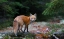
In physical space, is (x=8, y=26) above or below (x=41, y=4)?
below

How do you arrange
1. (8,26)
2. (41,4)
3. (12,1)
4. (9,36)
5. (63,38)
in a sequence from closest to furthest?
(9,36)
(63,38)
(8,26)
(12,1)
(41,4)

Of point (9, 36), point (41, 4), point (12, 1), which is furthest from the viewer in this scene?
point (41, 4)

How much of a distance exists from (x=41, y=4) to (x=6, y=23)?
4.56 meters

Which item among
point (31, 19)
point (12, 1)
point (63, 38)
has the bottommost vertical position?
point (63, 38)

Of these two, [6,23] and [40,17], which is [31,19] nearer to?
[6,23]

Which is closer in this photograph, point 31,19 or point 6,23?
point 31,19

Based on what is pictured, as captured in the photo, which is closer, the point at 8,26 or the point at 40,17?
the point at 8,26

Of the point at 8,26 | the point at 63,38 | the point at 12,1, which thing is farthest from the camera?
the point at 12,1

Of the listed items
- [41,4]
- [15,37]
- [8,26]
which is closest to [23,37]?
[15,37]

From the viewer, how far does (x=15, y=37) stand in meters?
11.4

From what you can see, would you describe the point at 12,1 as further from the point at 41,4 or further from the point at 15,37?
the point at 15,37

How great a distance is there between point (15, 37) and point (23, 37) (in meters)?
0.43

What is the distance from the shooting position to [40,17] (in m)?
20.1

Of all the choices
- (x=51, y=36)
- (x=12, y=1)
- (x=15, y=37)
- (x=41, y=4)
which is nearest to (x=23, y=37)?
(x=15, y=37)
